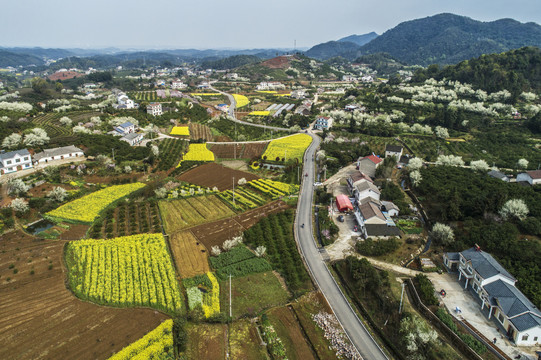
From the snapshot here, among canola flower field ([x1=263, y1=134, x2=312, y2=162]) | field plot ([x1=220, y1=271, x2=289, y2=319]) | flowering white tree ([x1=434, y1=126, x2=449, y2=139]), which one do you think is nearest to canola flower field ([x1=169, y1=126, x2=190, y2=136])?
canola flower field ([x1=263, y1=134, x2=312, y2=162])

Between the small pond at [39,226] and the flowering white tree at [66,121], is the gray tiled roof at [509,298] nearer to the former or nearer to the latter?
the small pond at [39,226]

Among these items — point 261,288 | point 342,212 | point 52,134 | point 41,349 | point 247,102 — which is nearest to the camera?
point 41,349

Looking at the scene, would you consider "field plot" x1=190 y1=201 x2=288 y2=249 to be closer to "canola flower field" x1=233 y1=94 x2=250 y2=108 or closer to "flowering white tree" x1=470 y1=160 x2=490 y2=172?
"flowering white tree" x1=470 y1=160 x2=490 y2=172

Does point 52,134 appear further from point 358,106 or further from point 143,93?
point 358,106

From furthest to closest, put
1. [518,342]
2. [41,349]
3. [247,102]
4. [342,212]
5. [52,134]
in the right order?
1. [247,102]
2. [52,134]
3. [342,212]
4. [518,342]
5. [41,349]

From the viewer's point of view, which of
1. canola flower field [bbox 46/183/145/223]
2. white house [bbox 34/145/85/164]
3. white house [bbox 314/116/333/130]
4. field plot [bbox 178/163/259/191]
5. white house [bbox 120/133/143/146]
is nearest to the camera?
canola flower field [bbox 46/183/145/223]

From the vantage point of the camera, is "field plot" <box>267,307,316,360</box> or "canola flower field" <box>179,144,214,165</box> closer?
"field plot" <box>267,307,316,360</box>

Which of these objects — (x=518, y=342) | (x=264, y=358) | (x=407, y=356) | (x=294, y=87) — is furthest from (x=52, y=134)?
(x=294, y=87)
